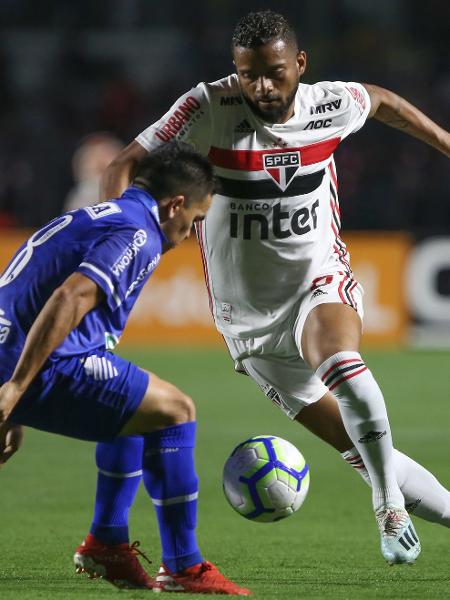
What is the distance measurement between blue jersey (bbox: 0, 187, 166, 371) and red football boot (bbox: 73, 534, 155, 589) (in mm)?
847

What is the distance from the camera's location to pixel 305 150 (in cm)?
559

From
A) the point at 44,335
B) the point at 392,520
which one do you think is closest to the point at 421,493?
the point at 392,520

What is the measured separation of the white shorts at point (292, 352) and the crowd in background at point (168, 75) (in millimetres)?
10232

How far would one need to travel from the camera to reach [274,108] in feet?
17.7

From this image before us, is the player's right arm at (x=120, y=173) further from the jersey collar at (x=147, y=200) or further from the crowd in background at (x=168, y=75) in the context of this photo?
the crowd in background at (x=168, y=75)

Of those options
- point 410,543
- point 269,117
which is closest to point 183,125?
point 269,117

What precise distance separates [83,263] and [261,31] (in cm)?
160

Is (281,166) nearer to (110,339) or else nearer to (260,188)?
(260,188)

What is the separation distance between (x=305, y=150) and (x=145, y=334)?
922cm

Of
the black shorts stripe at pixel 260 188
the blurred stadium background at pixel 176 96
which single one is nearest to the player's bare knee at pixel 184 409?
the black shorts stripe at pixel 260 188

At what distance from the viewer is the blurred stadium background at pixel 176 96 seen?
14586mm

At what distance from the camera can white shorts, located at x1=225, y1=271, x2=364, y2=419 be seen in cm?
548

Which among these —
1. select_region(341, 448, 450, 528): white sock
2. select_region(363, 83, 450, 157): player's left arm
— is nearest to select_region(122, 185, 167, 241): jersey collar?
select_region(341, 448, 450, 528): white sock

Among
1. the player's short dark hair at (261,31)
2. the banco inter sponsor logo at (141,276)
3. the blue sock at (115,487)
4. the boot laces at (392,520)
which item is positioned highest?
the player's short dark hair at (261,31)
